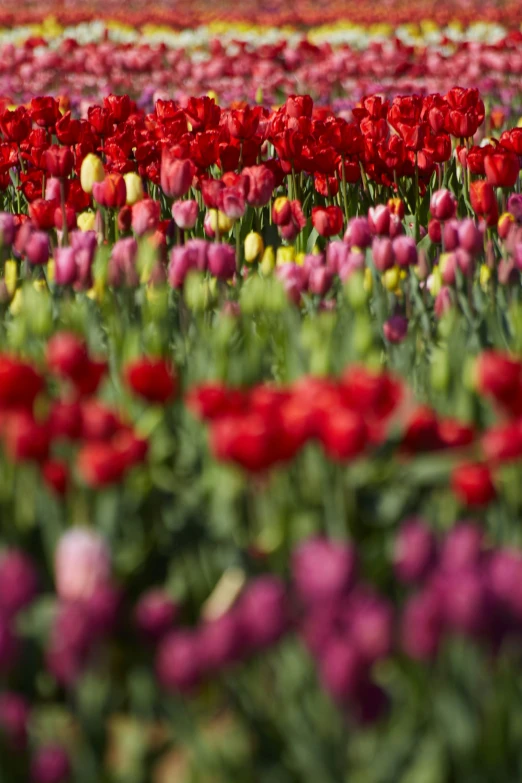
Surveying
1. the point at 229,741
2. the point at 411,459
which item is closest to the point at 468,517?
the point at 411,459

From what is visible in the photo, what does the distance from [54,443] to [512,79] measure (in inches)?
350

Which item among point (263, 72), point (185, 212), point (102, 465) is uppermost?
point (102, 465)

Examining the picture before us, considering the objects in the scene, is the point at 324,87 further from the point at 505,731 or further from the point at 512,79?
the point at 505,731

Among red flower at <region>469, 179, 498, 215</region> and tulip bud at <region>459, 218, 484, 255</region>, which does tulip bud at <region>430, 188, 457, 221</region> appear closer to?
red flower at <region>469, 179, 498, 215</region>

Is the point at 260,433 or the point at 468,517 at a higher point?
the point at 260,433

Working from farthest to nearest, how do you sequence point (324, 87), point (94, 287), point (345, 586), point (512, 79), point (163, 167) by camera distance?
point (512, 79) → point (324, 87) → point (163, 167) → point (94, 287) → point (345, 586)

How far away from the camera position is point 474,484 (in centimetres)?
191

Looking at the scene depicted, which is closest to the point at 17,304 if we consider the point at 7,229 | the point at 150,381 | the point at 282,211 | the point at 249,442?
the point at 7,229

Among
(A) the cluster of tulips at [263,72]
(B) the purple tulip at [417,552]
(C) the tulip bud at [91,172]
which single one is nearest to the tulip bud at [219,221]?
(C) the tulip bud at [91,172]

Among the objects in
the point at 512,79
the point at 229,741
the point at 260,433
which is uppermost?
the point at 260,433

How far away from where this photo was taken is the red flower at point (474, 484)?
191 cm

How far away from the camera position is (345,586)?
162 cm

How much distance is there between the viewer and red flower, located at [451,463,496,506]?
191 centimetres

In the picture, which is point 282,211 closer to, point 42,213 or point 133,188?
point 133,188
